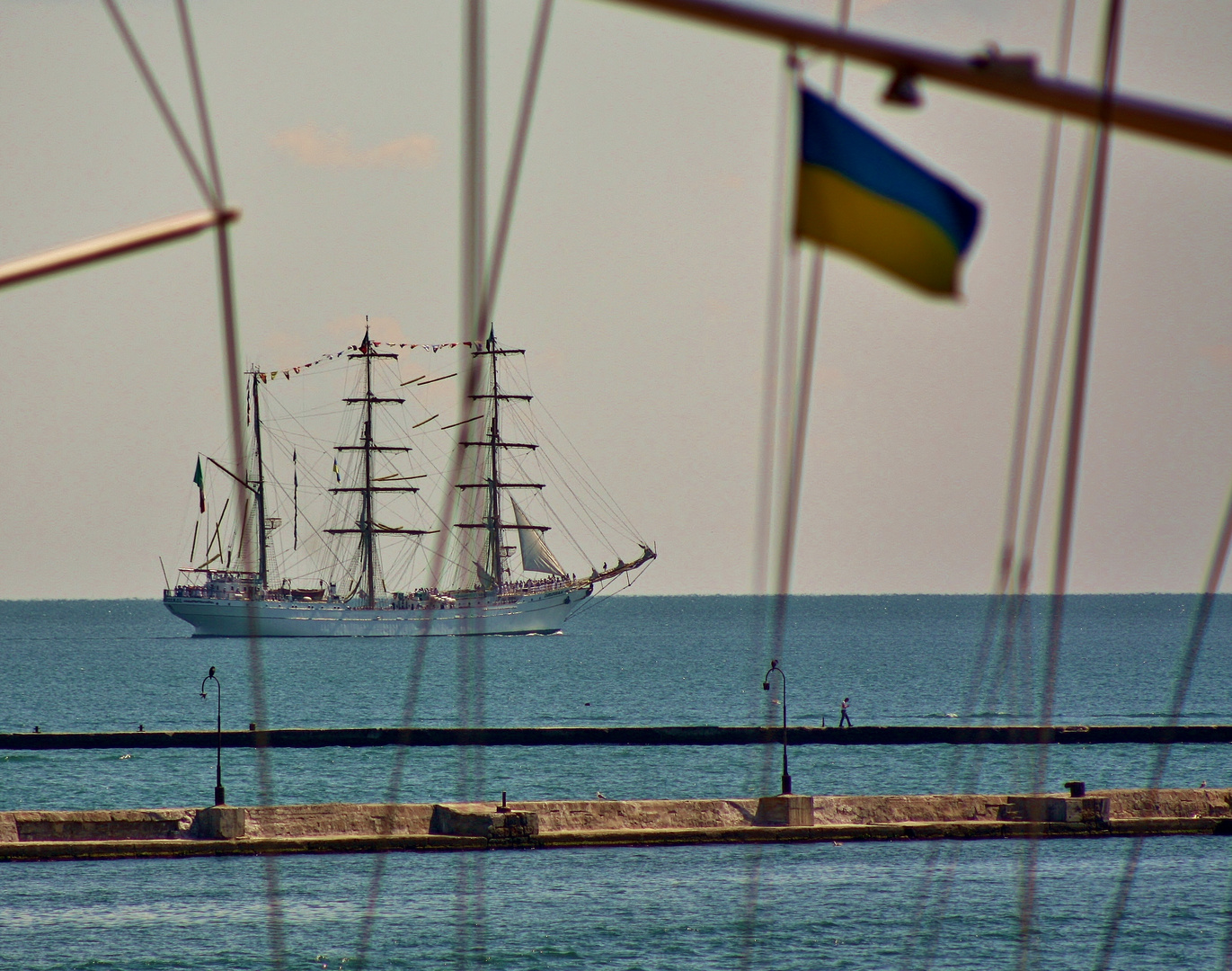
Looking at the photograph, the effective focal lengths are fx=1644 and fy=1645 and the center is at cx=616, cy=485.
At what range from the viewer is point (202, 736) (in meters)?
66.4

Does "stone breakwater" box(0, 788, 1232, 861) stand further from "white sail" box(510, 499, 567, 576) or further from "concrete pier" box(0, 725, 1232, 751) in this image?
"white sail" box(510, 499, 567, 576)

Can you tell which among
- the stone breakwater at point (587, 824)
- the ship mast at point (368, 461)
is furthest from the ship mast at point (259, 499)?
the stone breakwater at point (587, 824)

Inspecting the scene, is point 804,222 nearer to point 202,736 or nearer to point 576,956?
point 576,956

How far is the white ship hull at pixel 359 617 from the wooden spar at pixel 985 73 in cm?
13728

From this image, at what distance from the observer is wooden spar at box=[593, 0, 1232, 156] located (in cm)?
540

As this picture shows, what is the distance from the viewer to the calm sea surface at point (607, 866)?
3303cm

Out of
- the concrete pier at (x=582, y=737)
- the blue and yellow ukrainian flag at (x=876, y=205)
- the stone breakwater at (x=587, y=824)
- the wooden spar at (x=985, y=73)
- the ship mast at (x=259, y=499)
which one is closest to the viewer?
the wooden spar at (x=985, y=73)

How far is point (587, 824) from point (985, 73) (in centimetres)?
3665

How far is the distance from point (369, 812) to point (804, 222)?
35.1 metres

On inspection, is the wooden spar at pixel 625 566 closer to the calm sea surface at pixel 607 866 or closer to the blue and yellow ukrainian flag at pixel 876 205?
the calm sea surface at pixel 607 866

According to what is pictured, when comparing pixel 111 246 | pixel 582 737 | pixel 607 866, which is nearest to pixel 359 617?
pixel 582 737

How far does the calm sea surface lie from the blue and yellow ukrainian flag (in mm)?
4409

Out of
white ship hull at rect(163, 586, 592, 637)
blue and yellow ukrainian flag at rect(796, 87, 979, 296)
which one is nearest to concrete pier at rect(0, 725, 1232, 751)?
blue and yellow ukrainian flag at rect(796, 87, 979, 296)

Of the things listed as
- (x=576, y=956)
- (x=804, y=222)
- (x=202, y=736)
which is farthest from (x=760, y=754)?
(x=804, y=222)
